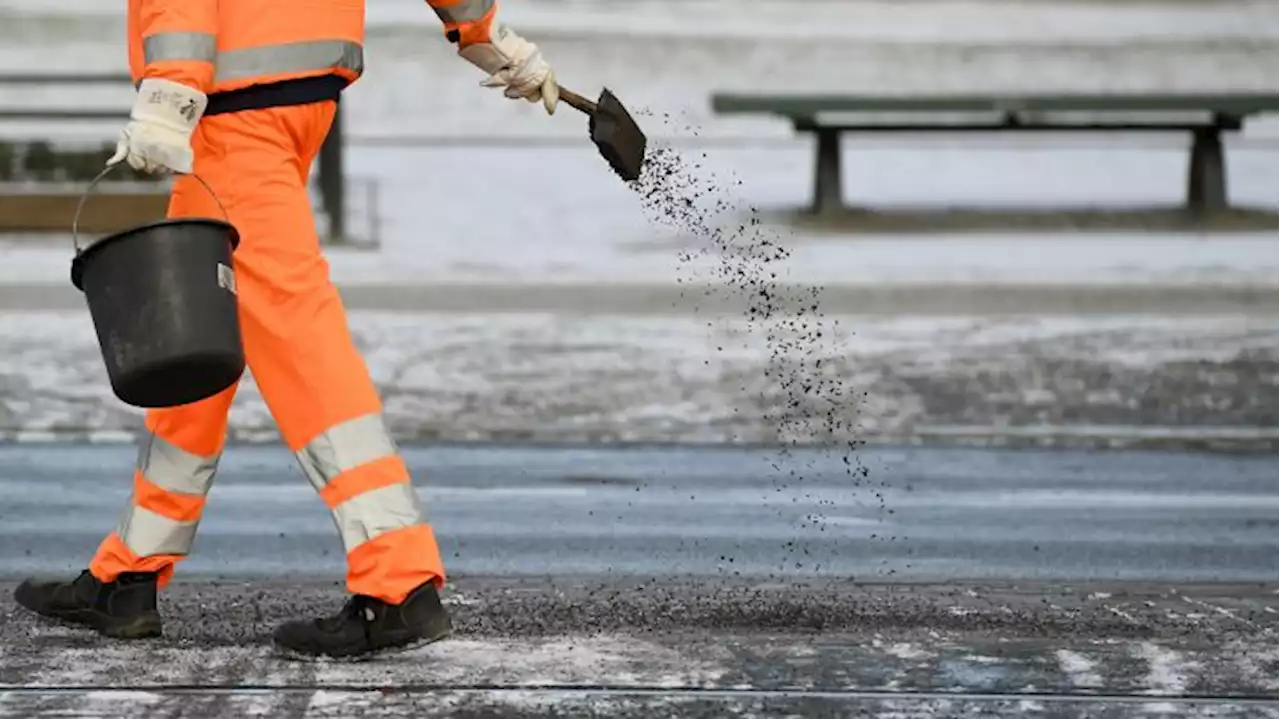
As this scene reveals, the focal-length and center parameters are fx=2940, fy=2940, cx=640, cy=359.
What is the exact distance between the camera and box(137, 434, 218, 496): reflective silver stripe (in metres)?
5.75

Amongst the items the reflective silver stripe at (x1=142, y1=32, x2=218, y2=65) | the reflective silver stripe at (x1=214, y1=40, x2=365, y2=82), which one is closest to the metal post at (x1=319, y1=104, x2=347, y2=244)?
the reflective silver stripe at (x1=214, y1=40, x2=365, y2=82)

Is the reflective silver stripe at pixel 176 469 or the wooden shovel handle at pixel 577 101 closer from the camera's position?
the reflective silver stripe at pixel 176 469

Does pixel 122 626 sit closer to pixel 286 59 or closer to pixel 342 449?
pixel 342 449

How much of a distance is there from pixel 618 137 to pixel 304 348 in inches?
34.2

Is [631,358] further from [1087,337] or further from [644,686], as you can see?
[644,686]

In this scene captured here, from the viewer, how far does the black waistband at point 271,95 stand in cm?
548

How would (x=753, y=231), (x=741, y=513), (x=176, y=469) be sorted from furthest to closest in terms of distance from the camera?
(x=753, y=231) → (x=741, y=513) → (x=176, y=469)

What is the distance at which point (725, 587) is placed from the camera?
6.73 m

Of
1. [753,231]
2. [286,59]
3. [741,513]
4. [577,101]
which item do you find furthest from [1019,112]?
[286,59]

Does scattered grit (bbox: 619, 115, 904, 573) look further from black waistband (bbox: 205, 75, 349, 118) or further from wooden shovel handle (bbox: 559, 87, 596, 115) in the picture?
black waistband (bbox: 205, 75, 349, 118)

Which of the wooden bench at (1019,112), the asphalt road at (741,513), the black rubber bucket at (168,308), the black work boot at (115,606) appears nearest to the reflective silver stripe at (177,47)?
the black rubber bucket at (168,308)

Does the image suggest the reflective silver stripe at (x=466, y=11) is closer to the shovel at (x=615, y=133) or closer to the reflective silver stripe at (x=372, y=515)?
the shovel at (x=615, y=133)

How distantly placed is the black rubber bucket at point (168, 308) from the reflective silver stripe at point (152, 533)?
1.52ft

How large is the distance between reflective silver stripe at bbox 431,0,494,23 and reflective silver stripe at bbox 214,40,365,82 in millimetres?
306
